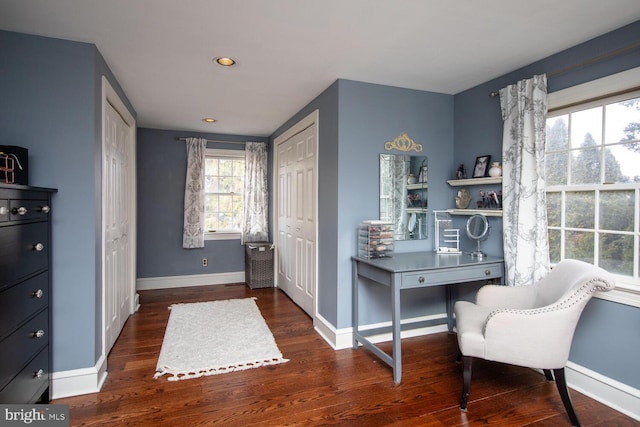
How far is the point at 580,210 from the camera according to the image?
2.47 metres

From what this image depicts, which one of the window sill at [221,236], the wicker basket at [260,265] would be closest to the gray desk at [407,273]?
the wicker basket at [260,265]

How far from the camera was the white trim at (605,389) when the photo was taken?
6.78ft

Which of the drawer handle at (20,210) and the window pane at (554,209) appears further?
the window pane at (554,209)

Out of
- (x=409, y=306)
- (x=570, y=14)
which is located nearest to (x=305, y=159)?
(x=409, y=306)

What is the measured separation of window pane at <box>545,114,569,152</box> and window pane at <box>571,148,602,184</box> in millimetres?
132

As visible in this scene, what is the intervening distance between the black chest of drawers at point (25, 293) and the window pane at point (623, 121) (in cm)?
352

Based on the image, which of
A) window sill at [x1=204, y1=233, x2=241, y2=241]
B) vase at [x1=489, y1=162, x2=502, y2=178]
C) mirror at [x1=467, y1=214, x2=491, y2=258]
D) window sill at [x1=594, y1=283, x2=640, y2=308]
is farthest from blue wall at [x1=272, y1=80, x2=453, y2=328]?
window sill at [x1=204, y1=233, x2=241, y2=241]

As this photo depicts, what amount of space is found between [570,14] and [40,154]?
134 inches

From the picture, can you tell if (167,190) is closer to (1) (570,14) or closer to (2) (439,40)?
(2) (439,40)

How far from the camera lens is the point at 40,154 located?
2217 millimetres

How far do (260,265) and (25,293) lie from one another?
3.33 m

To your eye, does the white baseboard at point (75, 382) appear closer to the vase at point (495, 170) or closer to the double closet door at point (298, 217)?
the double closet door at point (298, 217)

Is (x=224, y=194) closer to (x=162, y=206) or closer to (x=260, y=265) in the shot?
(x=162, y=206)

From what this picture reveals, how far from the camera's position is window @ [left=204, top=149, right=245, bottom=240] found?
5430 mm
